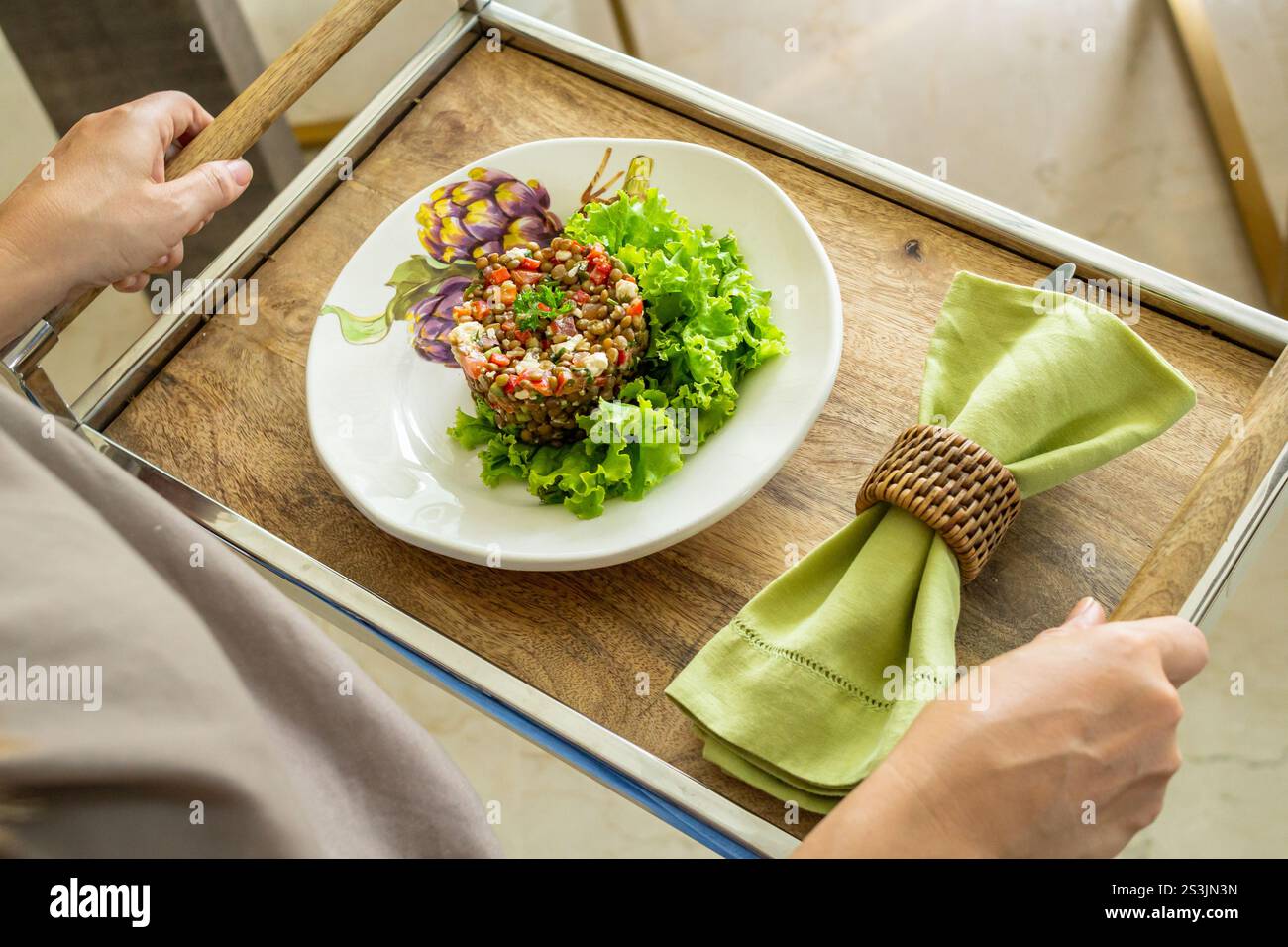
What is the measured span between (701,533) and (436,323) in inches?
12.1

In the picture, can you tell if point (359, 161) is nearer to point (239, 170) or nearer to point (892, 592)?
point (239, 170)

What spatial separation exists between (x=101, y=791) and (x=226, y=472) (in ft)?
1.74

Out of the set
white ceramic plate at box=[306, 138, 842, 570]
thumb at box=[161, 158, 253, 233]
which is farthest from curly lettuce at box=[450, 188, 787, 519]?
thumb at box=[161, 158, 253, 233]

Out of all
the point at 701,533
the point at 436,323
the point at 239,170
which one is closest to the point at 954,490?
the point at 701,533

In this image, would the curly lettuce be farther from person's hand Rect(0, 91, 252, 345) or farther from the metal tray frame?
person's hand Rect(0, 91, 252, 345)

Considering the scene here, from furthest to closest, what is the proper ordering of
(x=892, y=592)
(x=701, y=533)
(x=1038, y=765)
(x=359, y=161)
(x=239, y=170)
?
(x=359, y=161) → (x=239, y=170) → (x=701, y=533) → (x=892, y=592) → (x=1038, y=765)

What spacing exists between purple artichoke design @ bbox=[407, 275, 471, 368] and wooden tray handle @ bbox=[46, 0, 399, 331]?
0.20 m

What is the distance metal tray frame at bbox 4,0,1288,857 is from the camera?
30.3 inches

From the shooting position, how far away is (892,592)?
766mm

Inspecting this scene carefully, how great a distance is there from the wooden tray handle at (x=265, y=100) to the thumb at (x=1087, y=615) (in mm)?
763

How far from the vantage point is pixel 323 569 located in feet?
2.95

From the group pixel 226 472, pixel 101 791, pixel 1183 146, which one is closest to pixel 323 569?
pixel 226 472
